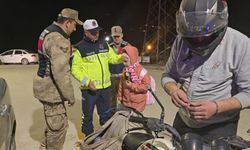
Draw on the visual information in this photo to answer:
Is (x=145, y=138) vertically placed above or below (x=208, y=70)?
below

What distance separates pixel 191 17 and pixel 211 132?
0.80 meters

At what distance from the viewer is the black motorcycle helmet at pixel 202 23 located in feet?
6.28

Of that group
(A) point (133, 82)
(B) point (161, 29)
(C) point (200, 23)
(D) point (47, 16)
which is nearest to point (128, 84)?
(A) point (133, 82)

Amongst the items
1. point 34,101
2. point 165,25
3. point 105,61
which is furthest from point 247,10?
point 105,61

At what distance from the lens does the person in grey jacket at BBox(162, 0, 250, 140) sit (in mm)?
1945

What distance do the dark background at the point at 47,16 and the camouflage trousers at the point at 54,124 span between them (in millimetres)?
27885

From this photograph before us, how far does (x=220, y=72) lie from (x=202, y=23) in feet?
1.26

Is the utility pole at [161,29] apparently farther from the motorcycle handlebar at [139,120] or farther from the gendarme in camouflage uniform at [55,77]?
the motorcycle handlebar at [139,120]

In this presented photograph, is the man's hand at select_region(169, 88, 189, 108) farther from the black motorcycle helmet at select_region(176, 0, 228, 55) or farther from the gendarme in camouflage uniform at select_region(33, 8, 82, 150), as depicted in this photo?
the gendarme in camouflage uniform at select_region(33, 8, 82, 150)

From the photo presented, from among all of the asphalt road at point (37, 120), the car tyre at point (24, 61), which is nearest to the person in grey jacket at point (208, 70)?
the asphalt road at point (37, 120)

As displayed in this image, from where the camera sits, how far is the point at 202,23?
1.90 metres

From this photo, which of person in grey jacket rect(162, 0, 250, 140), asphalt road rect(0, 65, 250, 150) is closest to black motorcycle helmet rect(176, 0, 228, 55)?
person in grey jacket rect(162, 0, 250, 140)

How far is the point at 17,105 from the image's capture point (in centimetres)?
846

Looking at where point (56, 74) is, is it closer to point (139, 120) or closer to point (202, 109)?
point (139, 120)
